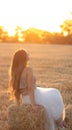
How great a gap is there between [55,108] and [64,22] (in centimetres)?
8225

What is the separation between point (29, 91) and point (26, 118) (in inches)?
17.8

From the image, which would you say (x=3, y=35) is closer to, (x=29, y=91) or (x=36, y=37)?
(x=36, y=37)

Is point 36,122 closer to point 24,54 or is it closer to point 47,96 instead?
point 47,96

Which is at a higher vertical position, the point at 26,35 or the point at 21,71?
the point at 21,71

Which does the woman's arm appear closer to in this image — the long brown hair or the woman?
the woman

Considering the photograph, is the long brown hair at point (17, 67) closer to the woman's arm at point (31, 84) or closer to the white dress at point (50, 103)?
the woman's arm at point (31, 84)

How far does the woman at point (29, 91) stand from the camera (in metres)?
7.51

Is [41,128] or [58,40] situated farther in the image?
[58,40]

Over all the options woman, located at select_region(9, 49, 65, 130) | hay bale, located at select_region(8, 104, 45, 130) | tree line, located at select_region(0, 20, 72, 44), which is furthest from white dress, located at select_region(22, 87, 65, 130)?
tree line, located at select_region(0, 20, 72, 44)

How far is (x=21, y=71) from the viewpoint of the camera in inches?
297

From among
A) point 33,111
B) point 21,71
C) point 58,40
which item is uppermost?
point 21,71

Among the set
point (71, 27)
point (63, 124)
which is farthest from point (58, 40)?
point (63, 124)

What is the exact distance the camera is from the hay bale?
299 inches

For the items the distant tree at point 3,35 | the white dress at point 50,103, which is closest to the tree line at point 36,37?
the distant tree at point 3,35
